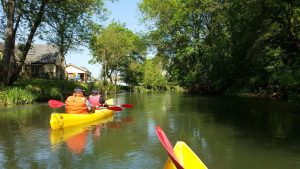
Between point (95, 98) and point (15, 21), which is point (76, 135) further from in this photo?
point (15, 21)

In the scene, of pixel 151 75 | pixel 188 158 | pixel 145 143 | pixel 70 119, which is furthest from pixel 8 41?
pixel 151 75

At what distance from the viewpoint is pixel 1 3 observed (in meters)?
31.6

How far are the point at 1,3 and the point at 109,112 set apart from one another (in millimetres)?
16609

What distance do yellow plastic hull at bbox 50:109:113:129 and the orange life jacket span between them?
1.01 feet

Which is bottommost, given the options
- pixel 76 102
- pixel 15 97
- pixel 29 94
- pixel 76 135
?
pixel 76 135

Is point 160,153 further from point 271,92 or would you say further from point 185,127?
point 271,92

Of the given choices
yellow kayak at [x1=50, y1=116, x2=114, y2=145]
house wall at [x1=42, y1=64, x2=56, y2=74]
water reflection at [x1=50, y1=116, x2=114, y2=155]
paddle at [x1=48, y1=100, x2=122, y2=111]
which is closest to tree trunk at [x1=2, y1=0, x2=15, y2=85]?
paddle at [x1=48, y1=100, x2=122, y2=111]

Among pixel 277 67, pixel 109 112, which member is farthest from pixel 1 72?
pixel 277 67

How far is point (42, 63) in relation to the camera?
62.4m

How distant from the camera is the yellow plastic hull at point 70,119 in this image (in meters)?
15.4

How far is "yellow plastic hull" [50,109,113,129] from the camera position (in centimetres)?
1544

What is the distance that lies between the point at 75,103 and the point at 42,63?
47.9 meters

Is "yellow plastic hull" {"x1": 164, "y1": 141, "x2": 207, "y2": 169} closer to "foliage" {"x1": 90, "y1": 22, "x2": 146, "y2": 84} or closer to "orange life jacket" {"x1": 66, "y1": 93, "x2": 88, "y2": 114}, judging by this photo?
"orange life jacket" {"x1": 66, "y1": 93, "x2": 88, "y2": 114}

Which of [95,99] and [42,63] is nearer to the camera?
[95,99]
